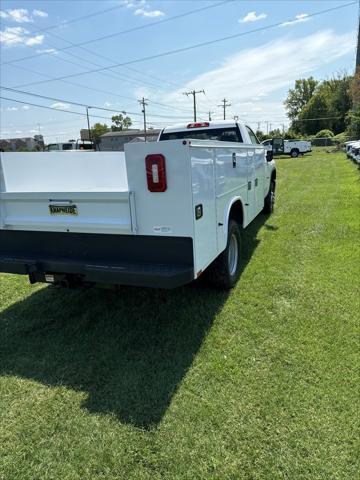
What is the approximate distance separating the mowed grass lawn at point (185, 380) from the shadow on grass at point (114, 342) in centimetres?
1

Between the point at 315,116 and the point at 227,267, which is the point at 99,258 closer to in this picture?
the point at 227,267

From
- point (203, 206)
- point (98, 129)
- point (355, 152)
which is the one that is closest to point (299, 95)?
point (98, 129)

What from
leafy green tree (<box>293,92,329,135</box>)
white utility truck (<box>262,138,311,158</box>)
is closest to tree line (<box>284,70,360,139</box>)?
leafy green tree (<box>293,92,329,135</box>)

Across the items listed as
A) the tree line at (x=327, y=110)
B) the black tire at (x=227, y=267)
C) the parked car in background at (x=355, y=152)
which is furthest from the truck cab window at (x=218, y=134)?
the tree line at (x=327, y=110)

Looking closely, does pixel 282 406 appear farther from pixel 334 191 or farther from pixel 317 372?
pixel 334 191

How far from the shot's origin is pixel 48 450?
2.32 m

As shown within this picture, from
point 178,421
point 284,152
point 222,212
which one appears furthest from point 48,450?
point 284,152

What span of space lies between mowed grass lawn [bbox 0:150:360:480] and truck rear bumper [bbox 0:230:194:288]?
0.73m

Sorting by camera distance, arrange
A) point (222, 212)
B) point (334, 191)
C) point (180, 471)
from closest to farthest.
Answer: point (180, 471) < point (222, 212) < point (334, 191)

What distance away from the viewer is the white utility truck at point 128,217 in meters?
2.94

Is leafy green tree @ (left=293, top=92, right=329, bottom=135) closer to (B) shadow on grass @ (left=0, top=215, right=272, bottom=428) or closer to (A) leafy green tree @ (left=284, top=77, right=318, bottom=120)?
(A) leafy green tree @ (left=284, top=77, right=318, bottom=120)

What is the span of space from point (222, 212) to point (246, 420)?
205 cm

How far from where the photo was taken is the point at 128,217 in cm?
314

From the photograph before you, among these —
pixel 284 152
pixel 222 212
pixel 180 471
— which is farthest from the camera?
pixel 284 152
